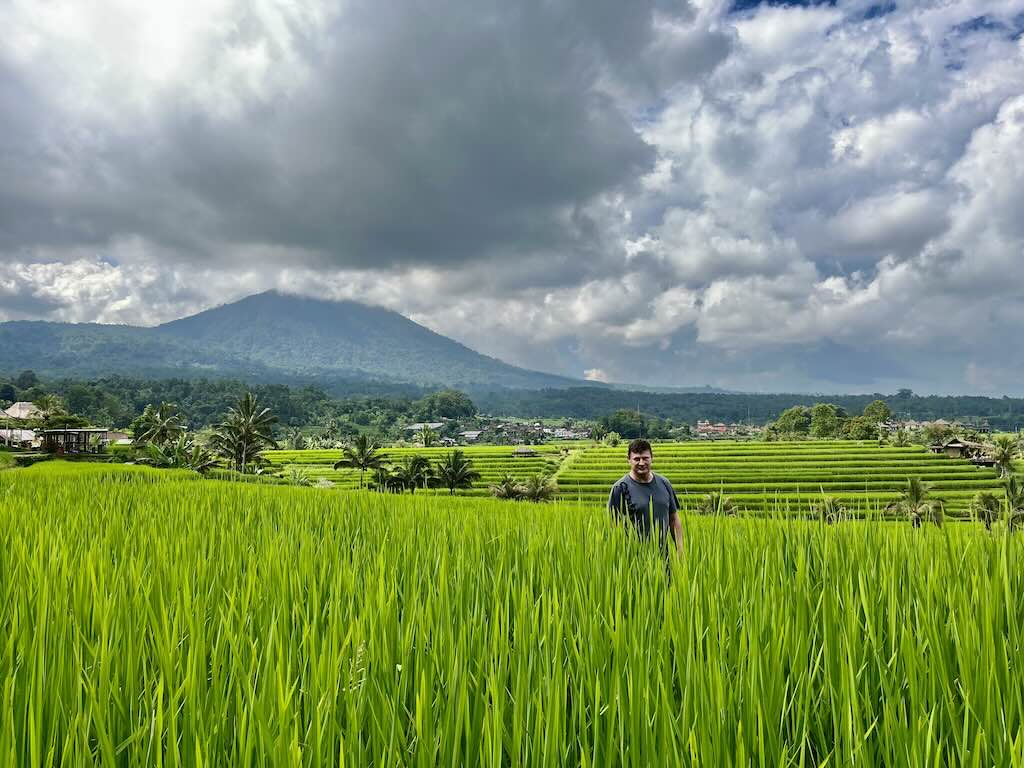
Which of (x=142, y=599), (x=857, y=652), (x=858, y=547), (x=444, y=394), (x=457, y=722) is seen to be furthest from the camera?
(x=444, y=394)

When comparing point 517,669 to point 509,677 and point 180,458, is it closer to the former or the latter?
point 509,677

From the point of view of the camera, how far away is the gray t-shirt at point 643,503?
4.58m

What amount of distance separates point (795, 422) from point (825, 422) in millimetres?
15581

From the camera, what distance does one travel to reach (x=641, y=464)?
4535 millimetres

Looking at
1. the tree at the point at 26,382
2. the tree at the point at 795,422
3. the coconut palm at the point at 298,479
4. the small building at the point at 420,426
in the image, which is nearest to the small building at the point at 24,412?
the coconut palm at the point at 298,479

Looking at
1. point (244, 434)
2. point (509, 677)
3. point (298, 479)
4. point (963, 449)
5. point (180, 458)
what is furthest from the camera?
point (963, 449)

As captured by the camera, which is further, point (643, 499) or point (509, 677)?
point (643, 499)

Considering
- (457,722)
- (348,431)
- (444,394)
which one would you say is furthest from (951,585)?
(444,394)

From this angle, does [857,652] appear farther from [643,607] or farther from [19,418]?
[19,418]

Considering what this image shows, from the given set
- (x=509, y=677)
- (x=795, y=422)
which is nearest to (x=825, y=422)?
(x=795, y=422)

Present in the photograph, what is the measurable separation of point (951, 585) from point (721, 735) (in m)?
2.11

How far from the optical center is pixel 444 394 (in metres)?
192

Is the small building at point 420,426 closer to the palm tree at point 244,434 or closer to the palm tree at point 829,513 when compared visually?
the palm tree at point 244,434

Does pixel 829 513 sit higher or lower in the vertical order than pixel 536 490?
higher
